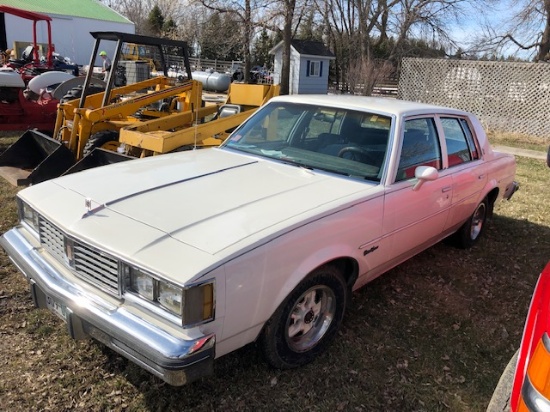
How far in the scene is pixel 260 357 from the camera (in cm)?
299

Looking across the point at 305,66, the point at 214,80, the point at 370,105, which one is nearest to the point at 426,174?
the point at 370,105

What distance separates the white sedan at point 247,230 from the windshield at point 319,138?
0.01m

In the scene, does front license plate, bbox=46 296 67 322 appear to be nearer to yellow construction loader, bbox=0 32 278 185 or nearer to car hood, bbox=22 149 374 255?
car hood, bbox=22 149 374 255

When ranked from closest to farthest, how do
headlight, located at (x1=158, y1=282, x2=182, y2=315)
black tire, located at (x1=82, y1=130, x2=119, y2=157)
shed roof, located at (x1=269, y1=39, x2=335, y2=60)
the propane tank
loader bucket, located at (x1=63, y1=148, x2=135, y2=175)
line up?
headlight, located at (x1=158, y1=282, x2=182, y2=315)
loader bucket, located at (x1=63, y1=148, x2=135, y2=175)
black tire, located at (x1=82, y1=130, x2=119, y2=157)
the propane tank
shed roof, located at (x1=269, y1=39, x2=335, y2=60)

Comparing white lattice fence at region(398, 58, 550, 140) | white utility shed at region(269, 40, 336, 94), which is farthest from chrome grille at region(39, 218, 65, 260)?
white utility shed at region(269, 40, 336, 94)

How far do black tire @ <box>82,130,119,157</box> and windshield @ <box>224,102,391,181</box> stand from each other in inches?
114

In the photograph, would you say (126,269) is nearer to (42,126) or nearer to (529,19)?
(42,126)

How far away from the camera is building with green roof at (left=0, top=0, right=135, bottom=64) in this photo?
113 ft

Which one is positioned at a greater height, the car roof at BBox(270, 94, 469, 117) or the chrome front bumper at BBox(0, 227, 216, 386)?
the car roof at BBox(270, 94, 469, 117)

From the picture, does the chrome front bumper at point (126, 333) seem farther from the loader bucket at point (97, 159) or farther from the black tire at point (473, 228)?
the black tire at point (473, 228)

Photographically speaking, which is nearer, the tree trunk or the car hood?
the car hood

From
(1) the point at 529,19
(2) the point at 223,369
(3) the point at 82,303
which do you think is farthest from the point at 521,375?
(1) the point at 529,19

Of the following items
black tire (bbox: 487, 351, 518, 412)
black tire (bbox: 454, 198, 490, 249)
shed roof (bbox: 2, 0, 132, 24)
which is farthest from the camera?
shed roof (bbox: 2, 0, 132, 24)

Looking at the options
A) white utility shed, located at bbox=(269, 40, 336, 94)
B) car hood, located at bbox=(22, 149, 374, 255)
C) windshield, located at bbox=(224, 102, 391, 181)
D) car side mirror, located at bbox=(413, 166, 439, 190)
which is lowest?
car hood, located at bbox=(22, 149, 374, 255)
